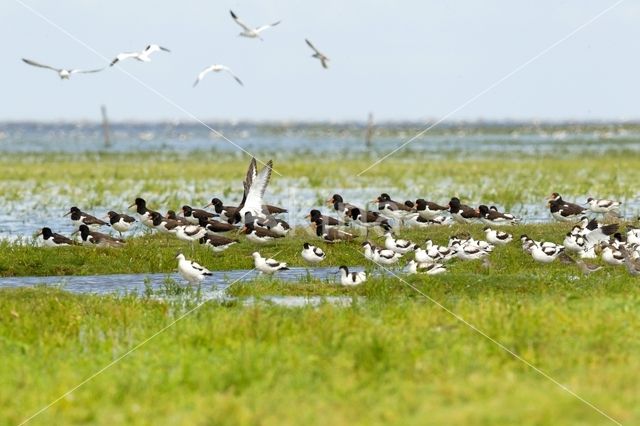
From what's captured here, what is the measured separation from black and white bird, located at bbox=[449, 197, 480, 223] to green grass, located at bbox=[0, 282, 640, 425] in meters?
10.8

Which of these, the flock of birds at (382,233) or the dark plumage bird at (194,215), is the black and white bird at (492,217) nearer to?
the flock of birds at (382,233)

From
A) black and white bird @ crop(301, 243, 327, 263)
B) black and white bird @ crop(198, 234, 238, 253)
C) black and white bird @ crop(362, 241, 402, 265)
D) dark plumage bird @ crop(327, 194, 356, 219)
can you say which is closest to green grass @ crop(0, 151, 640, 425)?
black and white bird @ crop(198, 234, 238, 253)

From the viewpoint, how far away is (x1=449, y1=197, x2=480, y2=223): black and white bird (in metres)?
28.1

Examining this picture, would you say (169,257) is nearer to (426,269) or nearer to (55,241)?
(55,241)

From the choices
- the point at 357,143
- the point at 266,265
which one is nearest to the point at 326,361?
the point at 266,265

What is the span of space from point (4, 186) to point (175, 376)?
119 feet

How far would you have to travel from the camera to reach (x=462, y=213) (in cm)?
2823

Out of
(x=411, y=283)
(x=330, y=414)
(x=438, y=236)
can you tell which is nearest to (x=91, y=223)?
(x=438, y=236)

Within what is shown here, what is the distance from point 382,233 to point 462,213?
282cm

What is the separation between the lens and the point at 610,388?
35.8ft

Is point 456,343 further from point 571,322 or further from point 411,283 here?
point 411,283

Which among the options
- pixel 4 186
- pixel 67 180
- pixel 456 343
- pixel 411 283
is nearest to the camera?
pixel 456 343

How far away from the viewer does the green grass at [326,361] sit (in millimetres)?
10445

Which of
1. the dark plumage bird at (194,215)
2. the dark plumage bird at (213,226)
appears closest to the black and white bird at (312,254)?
the dark plumage bird at (213,226)
